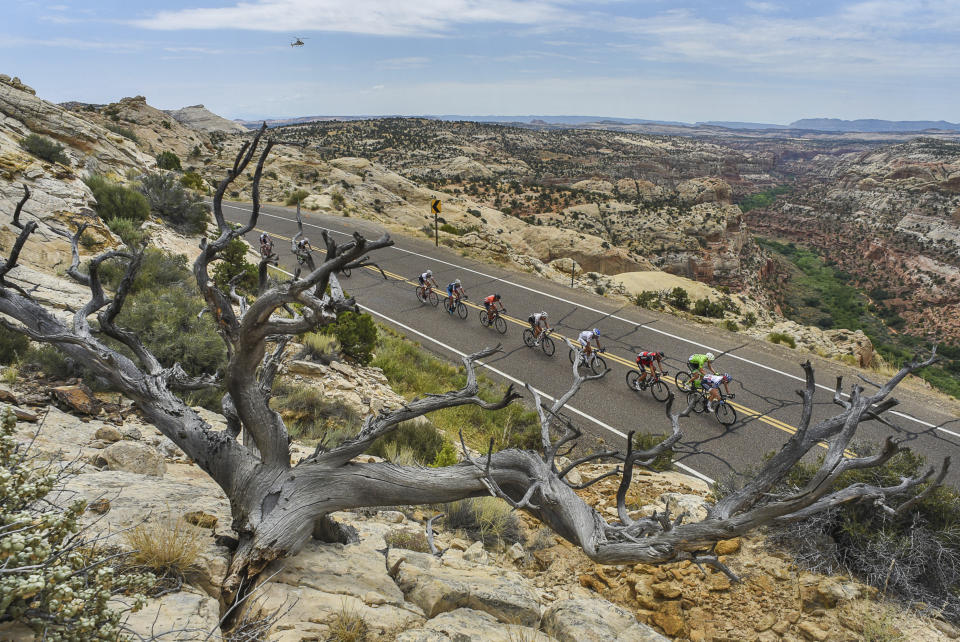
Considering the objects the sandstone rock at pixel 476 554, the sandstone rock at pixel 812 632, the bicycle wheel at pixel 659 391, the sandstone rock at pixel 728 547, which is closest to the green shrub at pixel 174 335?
the sandstone rock at pixel 476 554

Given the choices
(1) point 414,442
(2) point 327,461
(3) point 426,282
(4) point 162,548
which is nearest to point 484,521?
(1) point 414,442

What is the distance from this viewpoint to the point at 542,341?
15156 millimetres

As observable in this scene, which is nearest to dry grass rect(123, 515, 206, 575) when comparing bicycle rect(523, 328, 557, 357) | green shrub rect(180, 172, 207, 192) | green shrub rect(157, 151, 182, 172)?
bicycle rect(523, 328, 557, 357)

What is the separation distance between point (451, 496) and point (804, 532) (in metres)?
4.25

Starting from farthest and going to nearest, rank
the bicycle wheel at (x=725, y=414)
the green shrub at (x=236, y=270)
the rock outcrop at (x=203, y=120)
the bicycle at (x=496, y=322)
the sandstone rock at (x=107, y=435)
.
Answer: the rock outcrop at (x=203, y=120) → the bicycle at (x=496, y=322) → the green shrub at (x=236, y=270) → the bicycle wheel at (x=725, y=414) → the sandstone rock at (x=107, y=435)

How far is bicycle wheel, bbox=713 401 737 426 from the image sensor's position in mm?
11477

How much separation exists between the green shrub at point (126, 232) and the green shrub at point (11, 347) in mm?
7998

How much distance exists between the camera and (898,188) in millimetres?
108312

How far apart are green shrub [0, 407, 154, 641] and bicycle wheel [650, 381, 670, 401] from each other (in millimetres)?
11859

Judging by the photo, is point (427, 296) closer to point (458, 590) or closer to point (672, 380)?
point (672, 380)

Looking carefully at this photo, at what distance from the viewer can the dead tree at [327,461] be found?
354cm

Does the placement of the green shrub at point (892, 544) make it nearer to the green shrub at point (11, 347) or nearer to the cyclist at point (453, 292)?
the green shrub at point (11, 347)

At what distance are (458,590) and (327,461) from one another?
1560mm

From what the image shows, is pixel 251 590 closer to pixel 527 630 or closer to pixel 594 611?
pixel 527 630
